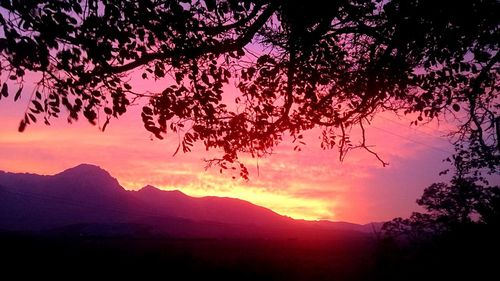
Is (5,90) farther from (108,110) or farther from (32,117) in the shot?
(108,110)

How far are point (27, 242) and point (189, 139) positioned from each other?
12.5 metres

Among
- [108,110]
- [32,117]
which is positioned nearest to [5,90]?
[32,117]

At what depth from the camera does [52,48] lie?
5.80m

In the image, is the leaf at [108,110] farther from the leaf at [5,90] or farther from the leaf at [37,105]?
the leaf at [5,90]

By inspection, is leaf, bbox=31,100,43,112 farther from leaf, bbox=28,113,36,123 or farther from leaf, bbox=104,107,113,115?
leaf, bbox=104,107,113,115

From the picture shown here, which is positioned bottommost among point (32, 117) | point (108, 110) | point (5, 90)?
point (32, 117)

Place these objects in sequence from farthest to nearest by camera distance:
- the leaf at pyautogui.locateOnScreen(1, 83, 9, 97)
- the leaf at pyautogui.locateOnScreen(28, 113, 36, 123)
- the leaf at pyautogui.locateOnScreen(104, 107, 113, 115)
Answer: the leaf at pyautogui.locateOnScreen(104, 107, 113, 115) → the leaf at pyautogui.locateOnScreen(28, 113, 36, 123) → the leaf at pyautogui.locateOnScreen(1, 83, 9, 97)

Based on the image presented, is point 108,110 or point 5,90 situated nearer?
point 5,90

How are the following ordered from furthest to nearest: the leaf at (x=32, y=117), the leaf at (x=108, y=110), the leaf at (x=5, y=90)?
the leaf at (x=108, y=110) < the leaf at (x=32, y=117) < the leaf at (x=5, y=90)

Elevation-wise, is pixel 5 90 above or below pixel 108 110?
below

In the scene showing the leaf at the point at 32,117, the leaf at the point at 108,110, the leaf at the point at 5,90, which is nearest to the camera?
the leaf at the point at 5,90

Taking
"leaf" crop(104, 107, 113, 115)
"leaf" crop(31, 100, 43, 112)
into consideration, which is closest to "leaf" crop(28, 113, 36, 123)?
"leaf" crop(31, 100, 43, 112)

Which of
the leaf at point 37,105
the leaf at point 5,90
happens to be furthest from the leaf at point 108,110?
the leaf at point 5,90

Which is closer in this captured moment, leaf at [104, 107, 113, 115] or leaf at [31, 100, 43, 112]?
leaf at [31, 100, 43, 112]
